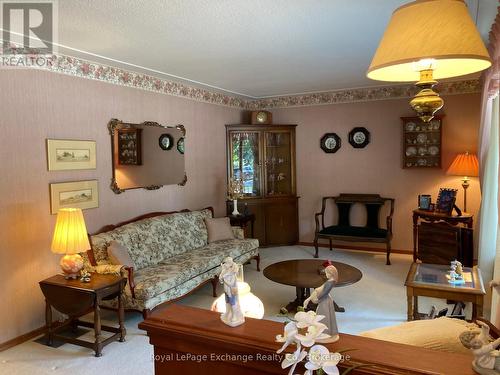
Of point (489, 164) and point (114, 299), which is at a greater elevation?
point (489, 164)

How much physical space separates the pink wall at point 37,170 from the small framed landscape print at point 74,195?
0.06 meters

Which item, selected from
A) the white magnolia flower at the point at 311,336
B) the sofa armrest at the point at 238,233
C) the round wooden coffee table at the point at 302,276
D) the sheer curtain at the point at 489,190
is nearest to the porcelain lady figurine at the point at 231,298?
the white magnolia flower at the point at 311,336

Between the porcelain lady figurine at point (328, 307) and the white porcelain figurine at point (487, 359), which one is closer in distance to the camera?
the white porcelain figurine at point (487, 359)

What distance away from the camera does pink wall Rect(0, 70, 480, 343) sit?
126 inches

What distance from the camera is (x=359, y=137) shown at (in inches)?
238

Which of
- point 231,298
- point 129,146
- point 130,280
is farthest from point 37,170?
point 231,298

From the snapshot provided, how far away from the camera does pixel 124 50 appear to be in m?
3.47

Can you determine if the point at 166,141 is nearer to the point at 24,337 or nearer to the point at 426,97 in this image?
the point at 24,337

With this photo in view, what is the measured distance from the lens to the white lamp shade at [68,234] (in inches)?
123

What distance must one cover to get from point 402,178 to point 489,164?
84.1 inches

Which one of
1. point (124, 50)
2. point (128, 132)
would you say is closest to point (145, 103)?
point (128, 132)

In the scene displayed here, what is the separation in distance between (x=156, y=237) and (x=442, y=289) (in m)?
2.88

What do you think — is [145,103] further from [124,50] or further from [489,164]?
[489,164]

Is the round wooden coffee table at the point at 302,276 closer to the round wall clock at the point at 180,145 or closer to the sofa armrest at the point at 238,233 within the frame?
the sofa armrest at the point at 238,233
